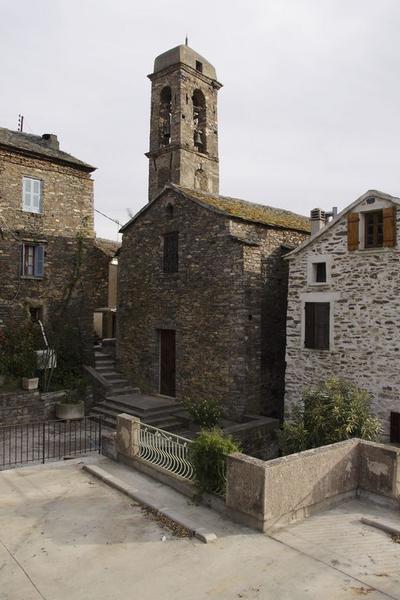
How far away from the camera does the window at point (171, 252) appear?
17.4m

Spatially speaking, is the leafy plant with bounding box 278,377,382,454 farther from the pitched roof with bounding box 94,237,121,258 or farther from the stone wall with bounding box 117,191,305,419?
the pitched roof with bounding box 94,237,121,258

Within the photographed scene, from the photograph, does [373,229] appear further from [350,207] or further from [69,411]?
[69,411]

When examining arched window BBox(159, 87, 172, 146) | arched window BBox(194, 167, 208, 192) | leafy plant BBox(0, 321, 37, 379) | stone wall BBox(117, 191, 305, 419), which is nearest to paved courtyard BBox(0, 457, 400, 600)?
stone wall BBox(117, 191, 305, 419)

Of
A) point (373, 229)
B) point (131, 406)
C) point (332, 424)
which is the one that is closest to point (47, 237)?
point (131, 406)

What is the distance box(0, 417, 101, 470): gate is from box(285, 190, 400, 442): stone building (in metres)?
6.36

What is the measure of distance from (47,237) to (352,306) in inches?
520

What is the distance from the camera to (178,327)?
17.0 meters

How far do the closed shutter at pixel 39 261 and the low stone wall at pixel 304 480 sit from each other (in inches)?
570

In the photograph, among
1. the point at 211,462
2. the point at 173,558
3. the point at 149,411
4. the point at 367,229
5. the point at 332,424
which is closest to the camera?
the point at 173,558

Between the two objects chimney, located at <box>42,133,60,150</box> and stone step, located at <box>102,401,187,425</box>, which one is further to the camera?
chimney, located at <box>42,133,60,150</box>

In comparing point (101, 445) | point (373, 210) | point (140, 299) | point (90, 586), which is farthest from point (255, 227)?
point (90, 586)

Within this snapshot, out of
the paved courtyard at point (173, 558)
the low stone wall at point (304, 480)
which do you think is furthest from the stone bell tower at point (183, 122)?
the paved courtyard at point (173, 558)

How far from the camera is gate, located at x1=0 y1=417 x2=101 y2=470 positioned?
12141 mm

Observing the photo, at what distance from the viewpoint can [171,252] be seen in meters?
17.6
